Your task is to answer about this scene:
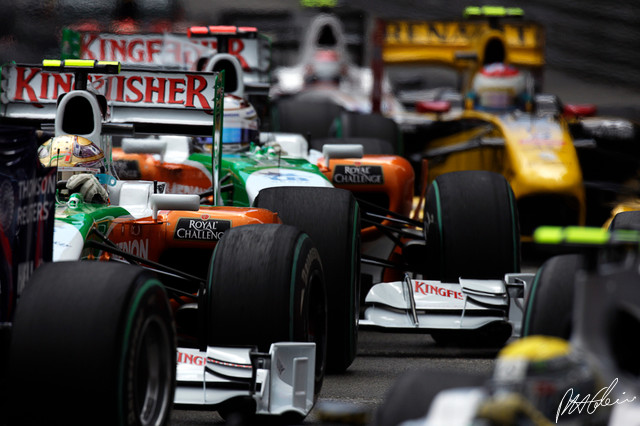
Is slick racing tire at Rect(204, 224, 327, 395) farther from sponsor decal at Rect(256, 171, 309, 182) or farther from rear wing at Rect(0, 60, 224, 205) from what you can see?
sponsor decal at Rect(256, 171, 309, 182)

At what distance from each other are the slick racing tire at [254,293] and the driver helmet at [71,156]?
3.92 ft

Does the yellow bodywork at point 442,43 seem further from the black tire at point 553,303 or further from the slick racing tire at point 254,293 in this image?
A: the black tire at point 553,303

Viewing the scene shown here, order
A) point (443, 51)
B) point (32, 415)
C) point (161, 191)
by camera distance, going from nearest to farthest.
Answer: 1. point (32, 415)
2. point (161, 191)
3. point (443, 51)

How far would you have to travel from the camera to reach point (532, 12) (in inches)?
1144

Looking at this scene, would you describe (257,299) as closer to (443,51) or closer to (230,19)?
(443,51)

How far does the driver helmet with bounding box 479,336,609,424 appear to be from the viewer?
11.0 feet

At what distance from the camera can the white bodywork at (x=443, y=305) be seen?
790 centimetres

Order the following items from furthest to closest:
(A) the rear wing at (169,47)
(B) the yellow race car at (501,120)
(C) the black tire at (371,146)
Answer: (A) the rear wing at (169,47) → (B) the yellow race car at (501,120) → (C) the black tire at (371,146)

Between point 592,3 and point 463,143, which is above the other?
point 592,3

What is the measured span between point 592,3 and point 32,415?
25.8 meters

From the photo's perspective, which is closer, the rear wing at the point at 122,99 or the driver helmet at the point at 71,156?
the driver helmet at the point at 71,156

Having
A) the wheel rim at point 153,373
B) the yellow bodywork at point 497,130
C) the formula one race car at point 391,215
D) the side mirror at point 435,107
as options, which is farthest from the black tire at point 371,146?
the wheel rim at point 153,373

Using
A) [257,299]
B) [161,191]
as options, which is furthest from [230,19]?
[257,299]
